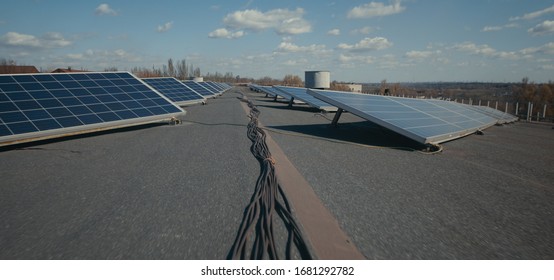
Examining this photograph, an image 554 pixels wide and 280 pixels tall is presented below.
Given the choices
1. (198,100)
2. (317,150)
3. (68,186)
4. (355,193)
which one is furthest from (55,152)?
(198,100)

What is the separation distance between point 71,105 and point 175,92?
1381 centimetres

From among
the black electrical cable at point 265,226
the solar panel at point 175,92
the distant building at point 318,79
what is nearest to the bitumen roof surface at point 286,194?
the black electrical cable at point 265,226

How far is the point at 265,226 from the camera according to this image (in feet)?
13.9

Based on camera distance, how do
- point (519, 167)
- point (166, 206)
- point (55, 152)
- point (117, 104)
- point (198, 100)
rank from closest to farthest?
point (166, 206) → point (519, 167) → point (55, 152) → point (117, 104) → point (198, 100)

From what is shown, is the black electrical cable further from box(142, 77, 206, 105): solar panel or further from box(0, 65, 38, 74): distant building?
box(0, 65, 38, 74): distant building

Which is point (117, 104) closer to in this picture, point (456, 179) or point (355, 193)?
point (355, 193)

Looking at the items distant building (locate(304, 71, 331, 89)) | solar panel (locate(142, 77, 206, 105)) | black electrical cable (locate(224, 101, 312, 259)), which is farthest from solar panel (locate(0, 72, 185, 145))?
distant building (locate(304, 71, 331, 89))

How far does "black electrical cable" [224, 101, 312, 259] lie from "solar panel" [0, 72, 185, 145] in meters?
8.23

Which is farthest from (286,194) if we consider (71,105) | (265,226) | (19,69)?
(19,69)

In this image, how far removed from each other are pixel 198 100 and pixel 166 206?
20566mm

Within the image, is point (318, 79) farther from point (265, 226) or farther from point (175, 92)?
point (265, 226)

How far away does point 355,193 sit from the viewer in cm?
571

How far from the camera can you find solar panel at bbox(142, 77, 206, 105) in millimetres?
23763

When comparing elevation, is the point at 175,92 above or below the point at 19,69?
below
